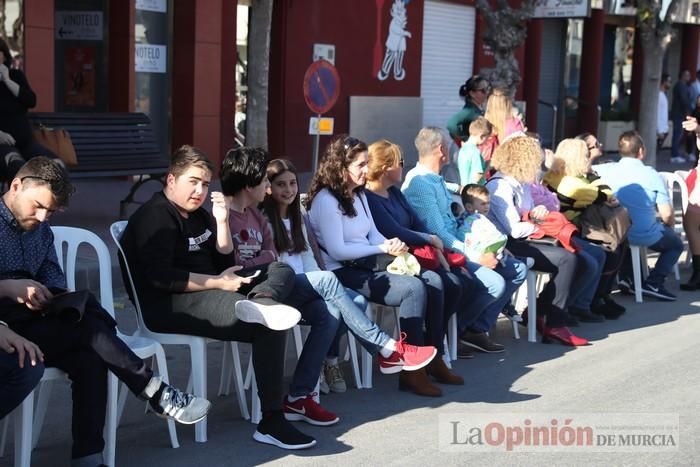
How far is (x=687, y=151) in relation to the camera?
23953 millimetres

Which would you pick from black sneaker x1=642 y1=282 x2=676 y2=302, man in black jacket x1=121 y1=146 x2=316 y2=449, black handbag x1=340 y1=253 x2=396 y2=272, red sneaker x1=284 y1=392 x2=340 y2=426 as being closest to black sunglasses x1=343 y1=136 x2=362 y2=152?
black handbag x1=340 y1=253 x2=396 y2=272

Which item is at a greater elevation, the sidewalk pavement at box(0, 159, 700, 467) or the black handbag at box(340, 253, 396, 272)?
the black handbag at box(340, 253, 396, 272)

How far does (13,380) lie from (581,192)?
5403mm

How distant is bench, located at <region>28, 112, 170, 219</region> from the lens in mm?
10008

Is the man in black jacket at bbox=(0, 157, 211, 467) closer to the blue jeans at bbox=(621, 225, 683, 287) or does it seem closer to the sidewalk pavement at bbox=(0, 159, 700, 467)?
the sidewalk pavement at bbox=(0, 159, 700, 467)

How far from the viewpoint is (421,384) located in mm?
6359

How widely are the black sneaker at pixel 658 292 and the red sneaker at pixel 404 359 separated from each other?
14.1 feet

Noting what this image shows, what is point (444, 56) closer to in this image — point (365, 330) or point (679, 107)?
point (679, 107)

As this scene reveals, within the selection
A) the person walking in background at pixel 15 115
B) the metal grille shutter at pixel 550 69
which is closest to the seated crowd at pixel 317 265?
the person walking in background at pixel 15 115

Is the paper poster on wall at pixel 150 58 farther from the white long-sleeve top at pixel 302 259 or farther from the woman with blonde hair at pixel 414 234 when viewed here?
the white long-sleeve top at pixel 302 259

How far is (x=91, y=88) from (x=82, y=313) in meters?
9.76

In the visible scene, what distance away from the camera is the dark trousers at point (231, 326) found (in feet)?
17.3

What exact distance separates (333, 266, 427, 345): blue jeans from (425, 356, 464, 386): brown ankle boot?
311 millimetres

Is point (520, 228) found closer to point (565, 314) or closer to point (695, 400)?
point (565, 314)
